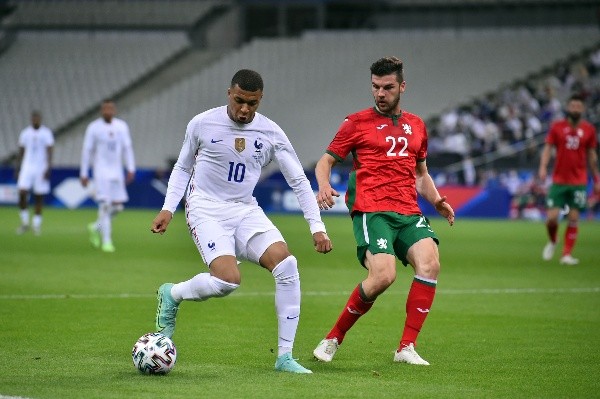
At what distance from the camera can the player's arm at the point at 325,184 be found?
8672mm

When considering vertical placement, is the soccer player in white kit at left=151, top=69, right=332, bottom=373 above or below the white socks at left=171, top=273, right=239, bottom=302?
above

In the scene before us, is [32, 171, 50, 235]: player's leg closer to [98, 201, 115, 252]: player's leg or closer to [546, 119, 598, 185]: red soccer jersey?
[98, 201, 115, 252]: player's leg

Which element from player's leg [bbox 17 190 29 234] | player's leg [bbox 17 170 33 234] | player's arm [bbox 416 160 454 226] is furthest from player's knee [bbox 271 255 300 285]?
player's leg [bbox 17 170 33 234]

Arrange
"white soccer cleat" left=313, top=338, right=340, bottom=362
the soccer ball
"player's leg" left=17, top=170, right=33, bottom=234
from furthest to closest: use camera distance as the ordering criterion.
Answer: "player's leg" left=17, top=170, right=33, bottom=234
"white soccer cleat" left=313, top=338, right=340, bottom=362
the soccer ball

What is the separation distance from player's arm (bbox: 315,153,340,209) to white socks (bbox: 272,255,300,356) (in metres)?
0.58

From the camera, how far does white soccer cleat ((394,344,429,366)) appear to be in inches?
344

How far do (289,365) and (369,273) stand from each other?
1084 millimetres

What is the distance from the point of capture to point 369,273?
893 cm

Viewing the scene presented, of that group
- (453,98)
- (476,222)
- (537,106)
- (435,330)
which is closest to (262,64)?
(453,98)

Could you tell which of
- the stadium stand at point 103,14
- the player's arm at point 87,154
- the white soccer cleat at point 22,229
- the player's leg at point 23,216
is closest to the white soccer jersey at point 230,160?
the player's arm at point 87,154

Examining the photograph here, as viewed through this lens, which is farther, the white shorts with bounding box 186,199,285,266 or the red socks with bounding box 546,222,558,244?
the red socks with bounding box 546,222,558,244

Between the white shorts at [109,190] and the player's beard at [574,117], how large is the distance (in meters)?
7.65

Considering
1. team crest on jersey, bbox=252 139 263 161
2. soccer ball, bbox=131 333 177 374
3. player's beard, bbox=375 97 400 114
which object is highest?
player's beard, bbox=375 97 400 114

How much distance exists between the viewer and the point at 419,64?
44188 millimetres
